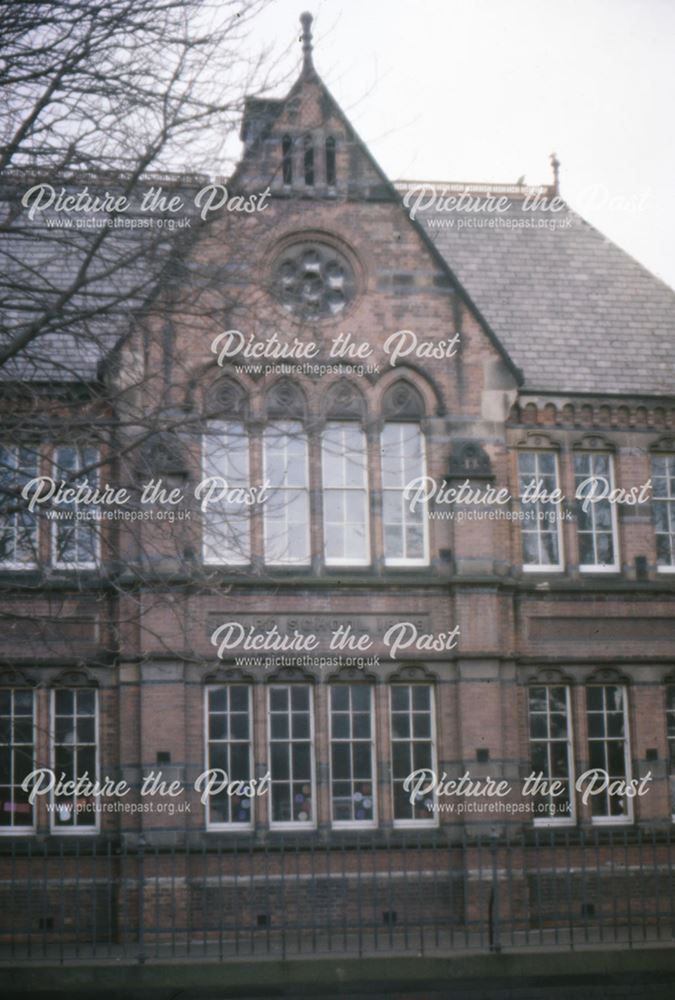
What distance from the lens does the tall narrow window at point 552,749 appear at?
22.6 m

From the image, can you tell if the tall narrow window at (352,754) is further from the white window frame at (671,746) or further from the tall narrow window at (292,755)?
the white window frame at (671,746)

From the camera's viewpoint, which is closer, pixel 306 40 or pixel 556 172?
pixel 306 40

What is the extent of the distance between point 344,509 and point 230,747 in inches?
159

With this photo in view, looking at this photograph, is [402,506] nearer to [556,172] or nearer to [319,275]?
[319,275]

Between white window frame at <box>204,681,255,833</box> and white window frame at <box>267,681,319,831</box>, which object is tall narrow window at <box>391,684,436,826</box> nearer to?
white window frame at <box>267,681,319,831</box>

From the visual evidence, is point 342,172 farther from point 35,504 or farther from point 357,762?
point 35,504

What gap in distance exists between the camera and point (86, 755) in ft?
71.4

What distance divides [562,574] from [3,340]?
12.0 metres

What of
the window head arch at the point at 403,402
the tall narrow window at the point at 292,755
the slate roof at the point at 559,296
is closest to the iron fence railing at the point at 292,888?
the tall narrow window at the point at 292,755

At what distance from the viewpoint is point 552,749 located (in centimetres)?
2286

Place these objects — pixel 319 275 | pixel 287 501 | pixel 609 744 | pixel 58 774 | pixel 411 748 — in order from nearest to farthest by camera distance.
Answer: pixel 58 774, pixel 411 748, pixel 287 501, pixel 319 275, pixel 609 744

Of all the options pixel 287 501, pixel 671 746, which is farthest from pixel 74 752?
pixel 671 746

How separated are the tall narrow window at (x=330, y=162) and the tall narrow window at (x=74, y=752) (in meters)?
8.84

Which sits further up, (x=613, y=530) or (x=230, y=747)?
(x=613, y=530)
